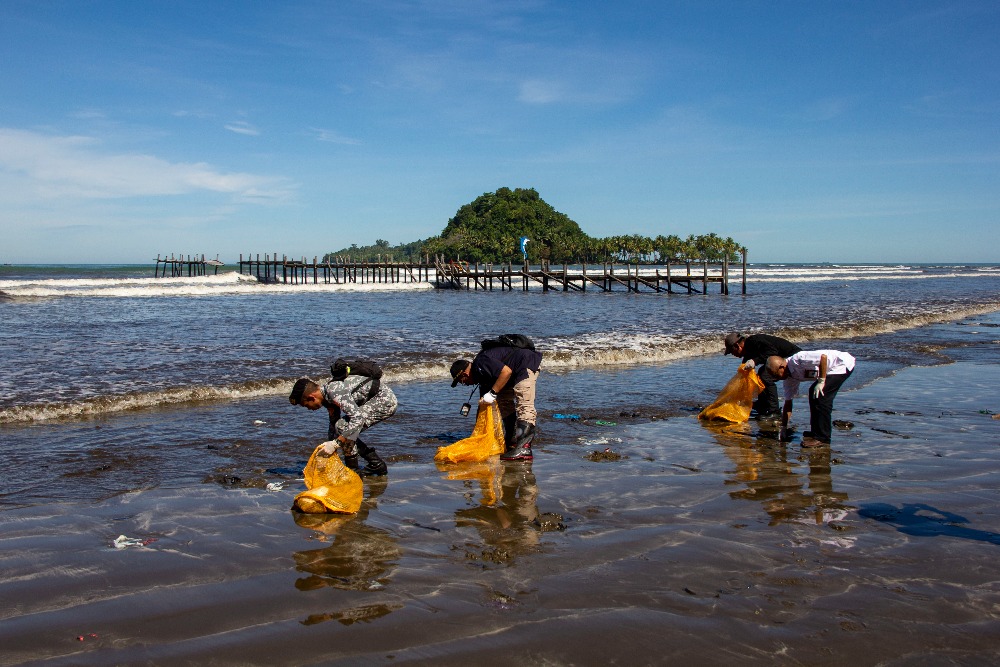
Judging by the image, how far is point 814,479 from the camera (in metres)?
6.71

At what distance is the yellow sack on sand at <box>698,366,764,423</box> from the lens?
367 inches

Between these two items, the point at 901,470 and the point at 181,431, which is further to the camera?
the point at 181,431

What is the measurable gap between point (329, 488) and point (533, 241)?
365ft

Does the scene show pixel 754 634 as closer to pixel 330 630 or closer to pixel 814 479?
pixel 330 630

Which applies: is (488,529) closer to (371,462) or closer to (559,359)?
(371,462)

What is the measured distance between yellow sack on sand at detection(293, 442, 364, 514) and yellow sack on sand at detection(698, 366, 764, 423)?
209 inches

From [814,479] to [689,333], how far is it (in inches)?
557

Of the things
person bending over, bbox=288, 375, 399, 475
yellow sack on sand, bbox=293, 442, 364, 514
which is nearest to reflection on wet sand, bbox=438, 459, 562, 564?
yellow sack on sand, bbox=293, 442, 364, 514

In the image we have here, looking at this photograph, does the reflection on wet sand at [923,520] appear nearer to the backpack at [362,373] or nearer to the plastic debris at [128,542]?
the backpack at [362,373]

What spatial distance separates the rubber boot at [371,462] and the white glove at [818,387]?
4.60 m

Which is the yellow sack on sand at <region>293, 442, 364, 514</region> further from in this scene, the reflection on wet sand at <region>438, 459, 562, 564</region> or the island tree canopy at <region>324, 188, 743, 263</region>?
the island tree canopy at <region>324, 188, 743, 263</region>

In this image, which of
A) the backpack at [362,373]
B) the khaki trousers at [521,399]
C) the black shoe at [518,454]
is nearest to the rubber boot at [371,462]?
the backpack at [362,373]

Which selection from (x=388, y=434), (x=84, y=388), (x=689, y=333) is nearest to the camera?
(x=388, y=434)

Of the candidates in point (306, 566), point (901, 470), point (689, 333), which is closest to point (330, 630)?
point (306, 566)
